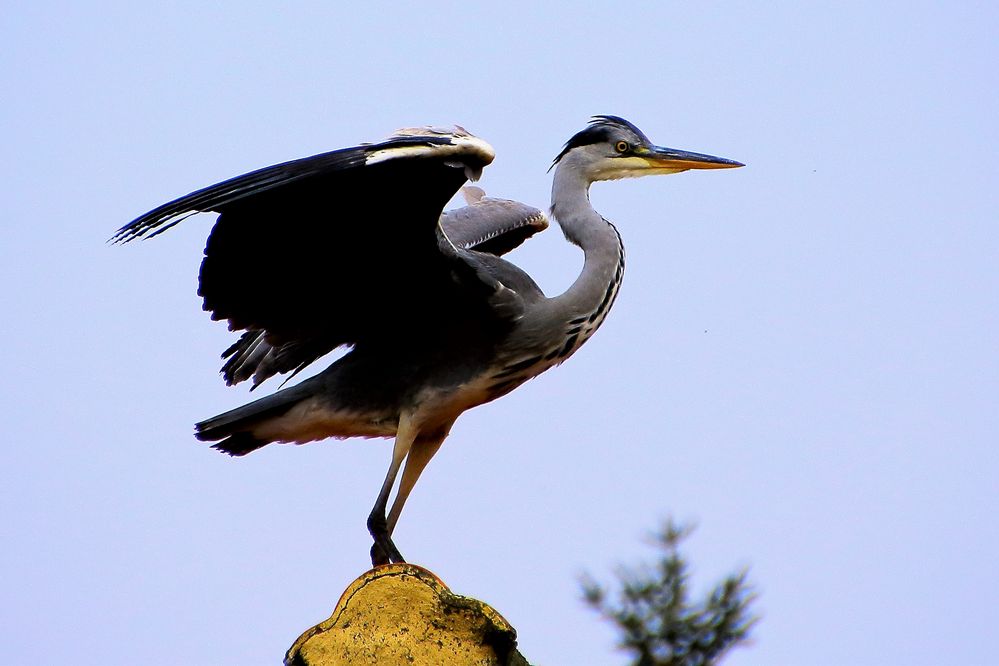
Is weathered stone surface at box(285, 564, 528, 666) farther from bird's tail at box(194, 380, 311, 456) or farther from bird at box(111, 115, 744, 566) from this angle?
bird's tail at box(194, 380, 311, 456)

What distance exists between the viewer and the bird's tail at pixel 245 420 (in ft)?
20.8

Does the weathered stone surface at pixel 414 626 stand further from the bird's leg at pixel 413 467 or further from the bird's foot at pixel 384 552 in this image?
the bird's leg at pixel 413 467

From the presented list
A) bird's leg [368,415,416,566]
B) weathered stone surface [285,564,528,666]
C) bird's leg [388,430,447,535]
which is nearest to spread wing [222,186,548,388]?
bird's leg [388,430,447,535]

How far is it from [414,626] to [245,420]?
2104 mm

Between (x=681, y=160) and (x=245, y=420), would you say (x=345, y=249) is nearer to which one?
(x=245, y=420)

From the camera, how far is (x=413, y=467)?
640 centimetres

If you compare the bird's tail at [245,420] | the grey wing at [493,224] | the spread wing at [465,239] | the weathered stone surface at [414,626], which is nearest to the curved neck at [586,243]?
the spread wing at [465,239]

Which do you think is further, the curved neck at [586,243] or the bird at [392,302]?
the curved neck at [586,243]

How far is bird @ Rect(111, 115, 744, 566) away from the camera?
18.7ft

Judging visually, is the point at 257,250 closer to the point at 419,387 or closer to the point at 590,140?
the point at 419,387

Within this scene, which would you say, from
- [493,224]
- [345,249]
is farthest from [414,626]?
[493,224]

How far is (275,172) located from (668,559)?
7.32 feet

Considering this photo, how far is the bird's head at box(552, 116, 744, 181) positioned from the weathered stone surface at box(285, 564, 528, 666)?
2.93m

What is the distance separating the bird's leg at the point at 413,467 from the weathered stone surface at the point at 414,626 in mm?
1527
